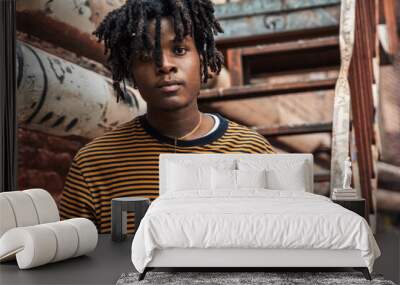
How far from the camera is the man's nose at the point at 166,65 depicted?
4.41 meters

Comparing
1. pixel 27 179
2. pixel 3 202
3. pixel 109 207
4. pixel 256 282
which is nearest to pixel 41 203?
pixel 3 202

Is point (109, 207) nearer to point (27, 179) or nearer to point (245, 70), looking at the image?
point (27, 179)

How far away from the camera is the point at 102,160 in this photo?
4.55m

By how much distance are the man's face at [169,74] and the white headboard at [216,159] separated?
39 cm

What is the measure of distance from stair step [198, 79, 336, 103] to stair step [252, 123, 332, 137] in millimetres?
271

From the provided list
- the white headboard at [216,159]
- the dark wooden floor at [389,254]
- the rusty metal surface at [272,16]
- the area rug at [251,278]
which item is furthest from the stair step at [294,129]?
the area rug at [251,278]

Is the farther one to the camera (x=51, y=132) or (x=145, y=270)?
(x=51, y=132)

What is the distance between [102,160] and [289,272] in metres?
1.91

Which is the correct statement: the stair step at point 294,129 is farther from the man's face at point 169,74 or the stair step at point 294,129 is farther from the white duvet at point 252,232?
the white duvet at point 252,232

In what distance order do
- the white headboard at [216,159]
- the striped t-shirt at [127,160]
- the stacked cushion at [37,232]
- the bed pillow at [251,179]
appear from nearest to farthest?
the stacked cushion at [37,232], the bed pillow at [251,179], the white headboard at [216,159], the striped t-shirt at [127,160]

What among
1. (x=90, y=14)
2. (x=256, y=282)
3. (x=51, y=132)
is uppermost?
(x=90, y=14)

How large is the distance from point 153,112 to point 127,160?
42cm

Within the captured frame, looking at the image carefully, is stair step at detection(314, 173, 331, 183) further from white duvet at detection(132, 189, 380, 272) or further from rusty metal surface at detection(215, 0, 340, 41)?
white duvet at detection(132, 189, 380, 272)

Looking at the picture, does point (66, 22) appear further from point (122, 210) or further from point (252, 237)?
point (252, 237)
